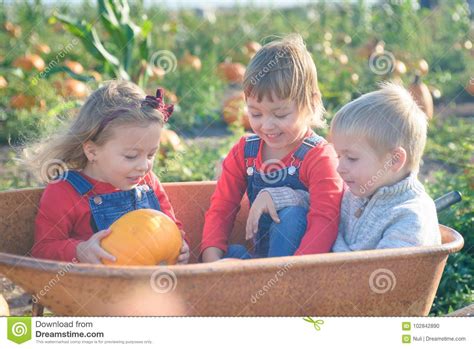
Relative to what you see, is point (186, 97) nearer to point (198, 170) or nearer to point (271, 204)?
point (198, 170)

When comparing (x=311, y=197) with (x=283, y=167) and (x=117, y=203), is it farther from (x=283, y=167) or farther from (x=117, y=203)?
(x=117, y=203)

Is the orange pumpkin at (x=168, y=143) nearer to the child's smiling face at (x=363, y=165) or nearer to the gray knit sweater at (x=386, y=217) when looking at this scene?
the gray knit sweater at (x=386, y=217)

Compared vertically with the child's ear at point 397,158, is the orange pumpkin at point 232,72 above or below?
below

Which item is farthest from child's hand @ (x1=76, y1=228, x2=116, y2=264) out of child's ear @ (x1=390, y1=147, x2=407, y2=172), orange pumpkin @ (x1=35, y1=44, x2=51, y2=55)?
orange pumpkin @ (x1=35, y1=44, x2=51, y2=55)

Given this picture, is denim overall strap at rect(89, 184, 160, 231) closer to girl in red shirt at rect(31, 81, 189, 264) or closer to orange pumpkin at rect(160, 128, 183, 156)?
girl in red shirt at rect(31, 81, 189, 264)

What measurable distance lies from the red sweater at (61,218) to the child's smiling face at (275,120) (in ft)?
1.83

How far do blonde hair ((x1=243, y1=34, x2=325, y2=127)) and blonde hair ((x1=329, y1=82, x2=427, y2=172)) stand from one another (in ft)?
0.63

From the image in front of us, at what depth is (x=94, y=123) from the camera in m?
2.63

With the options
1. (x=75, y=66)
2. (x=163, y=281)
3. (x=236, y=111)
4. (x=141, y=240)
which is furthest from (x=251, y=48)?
(x=163, y=281)

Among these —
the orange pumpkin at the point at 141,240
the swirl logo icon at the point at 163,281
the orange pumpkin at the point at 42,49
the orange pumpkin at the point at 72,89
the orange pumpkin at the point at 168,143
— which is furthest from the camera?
the orange pumpkin at the point at 42,49

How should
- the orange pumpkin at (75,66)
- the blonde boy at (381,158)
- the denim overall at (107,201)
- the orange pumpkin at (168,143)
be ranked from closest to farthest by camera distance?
the blonde boy at (381,158)
the denim overall at (107,201)
the orange pumpkin at (168,143)
the orange pumpkin at (75,66)

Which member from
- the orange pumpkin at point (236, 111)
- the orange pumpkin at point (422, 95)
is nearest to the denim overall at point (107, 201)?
the orange pumpkin at point (236, 111)

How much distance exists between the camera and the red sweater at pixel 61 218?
8.28 ft
